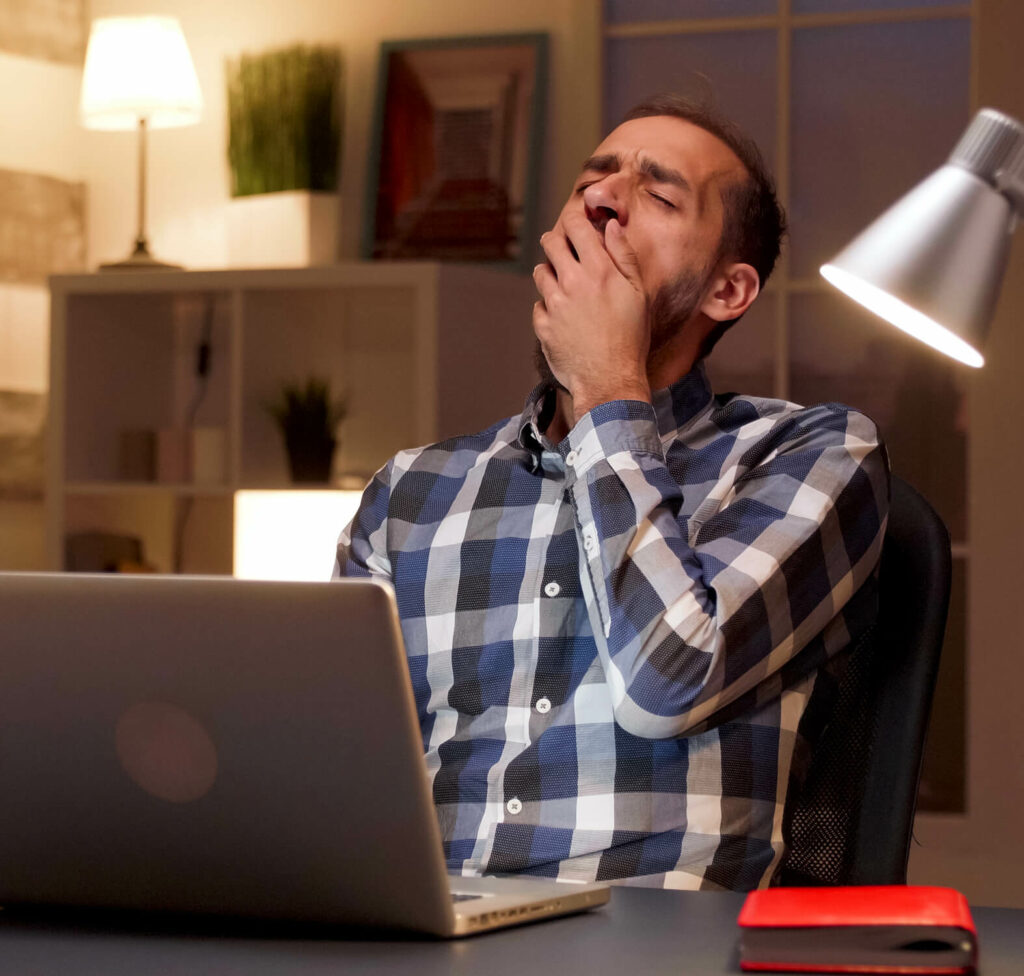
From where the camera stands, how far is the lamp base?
3.29 metres

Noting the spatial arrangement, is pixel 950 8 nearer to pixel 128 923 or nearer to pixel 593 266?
pixel 593 266

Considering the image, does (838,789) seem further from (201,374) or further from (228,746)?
(201,374)

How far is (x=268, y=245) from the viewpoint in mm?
3379

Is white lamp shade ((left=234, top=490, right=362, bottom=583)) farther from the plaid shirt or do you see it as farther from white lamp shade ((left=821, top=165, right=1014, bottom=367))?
white lamp shade ((left=821, top=165, right=1014, bottom=367))

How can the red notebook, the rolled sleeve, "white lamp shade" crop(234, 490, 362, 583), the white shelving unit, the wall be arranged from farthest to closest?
the wall → the white shelving unit → "white lamp shade" crop(234, 490, 362, 583) → the rolled sleeve → the red notebook

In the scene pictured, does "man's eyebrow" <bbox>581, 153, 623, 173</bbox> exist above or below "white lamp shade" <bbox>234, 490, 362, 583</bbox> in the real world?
above

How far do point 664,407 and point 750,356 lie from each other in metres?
1.79

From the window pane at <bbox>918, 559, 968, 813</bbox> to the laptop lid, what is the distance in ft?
8.41

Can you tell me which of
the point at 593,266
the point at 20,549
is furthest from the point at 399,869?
the point at 20,549

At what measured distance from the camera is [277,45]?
Answer: 11.6 ft

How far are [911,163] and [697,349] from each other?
178cm

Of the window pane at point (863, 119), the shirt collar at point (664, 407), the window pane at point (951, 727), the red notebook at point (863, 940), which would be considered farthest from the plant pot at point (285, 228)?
the red notebook at point (863, 940)

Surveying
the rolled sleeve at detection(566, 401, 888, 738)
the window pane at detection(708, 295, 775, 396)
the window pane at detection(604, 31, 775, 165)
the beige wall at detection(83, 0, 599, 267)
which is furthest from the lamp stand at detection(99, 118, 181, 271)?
the rolled sleeve at detection(566, 401, 888, 738)

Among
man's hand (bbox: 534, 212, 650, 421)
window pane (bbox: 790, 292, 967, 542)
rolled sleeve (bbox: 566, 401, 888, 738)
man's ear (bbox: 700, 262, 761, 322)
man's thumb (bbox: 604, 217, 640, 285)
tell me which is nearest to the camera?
rolled sleeve (bbox: 566, 401, 888, 738)
